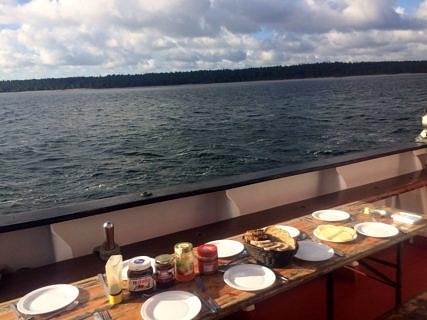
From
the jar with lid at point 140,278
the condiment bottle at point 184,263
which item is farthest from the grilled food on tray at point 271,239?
the jar with lid at point 140,278

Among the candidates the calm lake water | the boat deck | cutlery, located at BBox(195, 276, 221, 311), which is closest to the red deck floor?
the boat deck

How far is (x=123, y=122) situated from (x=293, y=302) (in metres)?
31.6

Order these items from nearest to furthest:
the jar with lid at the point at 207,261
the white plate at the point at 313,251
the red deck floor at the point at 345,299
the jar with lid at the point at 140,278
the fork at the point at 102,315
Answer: the fork at the point at 102,315
the jar with lid at the point at 140,278
the jar with lid at the point at 207,261
the white plate at the point at 313,251
the red deck floor at the point at 345,299

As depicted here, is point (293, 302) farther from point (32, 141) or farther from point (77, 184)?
point (32, 141)

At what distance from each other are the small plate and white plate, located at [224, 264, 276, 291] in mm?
448

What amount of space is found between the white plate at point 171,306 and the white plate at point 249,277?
0.18m

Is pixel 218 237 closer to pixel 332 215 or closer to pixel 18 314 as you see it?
pixel 332 215

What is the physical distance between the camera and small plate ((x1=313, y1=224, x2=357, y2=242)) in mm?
1792

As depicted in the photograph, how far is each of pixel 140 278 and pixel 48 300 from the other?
35 cm

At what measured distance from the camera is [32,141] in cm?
2555

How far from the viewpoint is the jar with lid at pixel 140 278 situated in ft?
4.46

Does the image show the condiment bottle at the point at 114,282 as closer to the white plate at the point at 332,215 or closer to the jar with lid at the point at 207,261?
the jar with lid at the point at 207,261

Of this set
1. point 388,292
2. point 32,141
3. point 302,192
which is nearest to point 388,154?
point 302,192

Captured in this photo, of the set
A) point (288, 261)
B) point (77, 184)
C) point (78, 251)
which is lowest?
point (77, 184)
